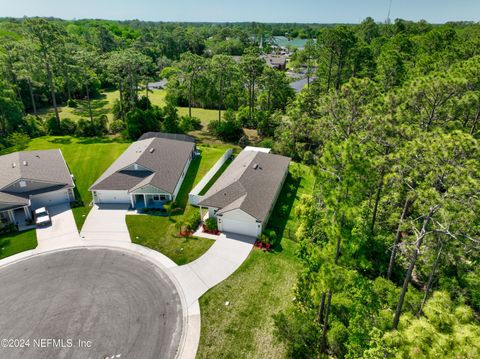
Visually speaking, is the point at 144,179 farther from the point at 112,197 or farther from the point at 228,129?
the point at 228,129

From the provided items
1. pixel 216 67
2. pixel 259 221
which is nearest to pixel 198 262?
pixel 259 221

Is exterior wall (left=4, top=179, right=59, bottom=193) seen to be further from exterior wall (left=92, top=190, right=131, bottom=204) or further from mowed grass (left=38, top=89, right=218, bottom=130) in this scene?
mowed grass (left=38, top=89, right=218, bottom=130)

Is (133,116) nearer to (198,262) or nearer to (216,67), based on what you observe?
(216,67)

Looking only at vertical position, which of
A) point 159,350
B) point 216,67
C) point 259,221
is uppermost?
point 216,67

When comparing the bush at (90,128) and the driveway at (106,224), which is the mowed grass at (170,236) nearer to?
the driveway at (106,224)

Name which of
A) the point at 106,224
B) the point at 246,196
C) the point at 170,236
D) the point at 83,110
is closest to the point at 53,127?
the point at 83,110

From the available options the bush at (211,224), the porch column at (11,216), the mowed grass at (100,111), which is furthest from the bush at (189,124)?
the porch column at (11,216)
